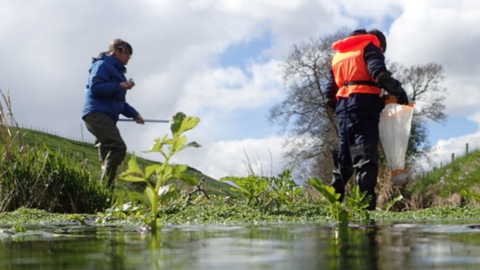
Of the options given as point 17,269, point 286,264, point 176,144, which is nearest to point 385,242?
point 286,264

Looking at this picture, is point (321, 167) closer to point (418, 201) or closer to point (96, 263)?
point (418, 201)

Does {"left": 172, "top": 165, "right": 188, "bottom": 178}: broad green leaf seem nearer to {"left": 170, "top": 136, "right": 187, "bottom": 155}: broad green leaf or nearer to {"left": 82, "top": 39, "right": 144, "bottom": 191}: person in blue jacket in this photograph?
{"left": 170, "top": 136, "right": 187, "bottom": 155}: broad green leaf

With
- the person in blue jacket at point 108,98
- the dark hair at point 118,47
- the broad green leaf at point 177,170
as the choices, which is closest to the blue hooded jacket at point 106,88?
the person in blue jacket at point 108,98

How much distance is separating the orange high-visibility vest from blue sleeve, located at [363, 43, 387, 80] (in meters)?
0.05

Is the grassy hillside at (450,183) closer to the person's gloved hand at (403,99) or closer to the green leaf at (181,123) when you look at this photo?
the person's gloved hand at (403,99)

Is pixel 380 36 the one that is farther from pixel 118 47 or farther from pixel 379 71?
pixel 118 47

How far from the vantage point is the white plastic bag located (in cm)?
685

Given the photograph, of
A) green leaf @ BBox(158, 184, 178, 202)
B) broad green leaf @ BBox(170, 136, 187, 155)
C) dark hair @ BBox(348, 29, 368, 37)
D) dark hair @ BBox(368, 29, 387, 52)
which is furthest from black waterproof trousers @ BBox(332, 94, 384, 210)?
broad green leaf @ BBox(170, 136, 187, 155)

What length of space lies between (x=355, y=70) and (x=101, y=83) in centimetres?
347

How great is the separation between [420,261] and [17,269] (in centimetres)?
87

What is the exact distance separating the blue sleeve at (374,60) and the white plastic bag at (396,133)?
2.05 feet

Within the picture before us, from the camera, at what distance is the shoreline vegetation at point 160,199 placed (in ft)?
9.23

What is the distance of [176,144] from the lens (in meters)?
2.48

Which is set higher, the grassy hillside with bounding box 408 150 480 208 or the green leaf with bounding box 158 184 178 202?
the grassy hillside with bounding box 408 150 480 208
